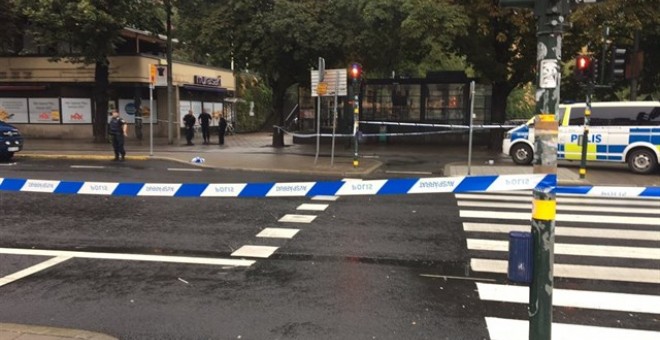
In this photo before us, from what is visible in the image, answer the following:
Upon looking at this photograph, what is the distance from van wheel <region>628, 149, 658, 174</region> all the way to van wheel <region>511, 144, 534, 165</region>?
305 cm

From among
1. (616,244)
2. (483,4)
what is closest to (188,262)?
(616,244)

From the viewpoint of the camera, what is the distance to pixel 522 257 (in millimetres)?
3725

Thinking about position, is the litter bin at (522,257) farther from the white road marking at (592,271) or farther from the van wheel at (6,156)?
the van wheel at (6,156)

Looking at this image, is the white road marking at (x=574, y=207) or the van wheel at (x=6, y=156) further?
the van wheel at (x=6, y=156)

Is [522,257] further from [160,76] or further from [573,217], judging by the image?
[160,76]

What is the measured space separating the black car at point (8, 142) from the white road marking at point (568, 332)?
18512 mm

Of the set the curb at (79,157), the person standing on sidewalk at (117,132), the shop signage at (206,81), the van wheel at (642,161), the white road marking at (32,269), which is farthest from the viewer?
the shop signage at (206,81)

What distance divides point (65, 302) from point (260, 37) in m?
19.0

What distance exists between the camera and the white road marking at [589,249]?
24.1ft

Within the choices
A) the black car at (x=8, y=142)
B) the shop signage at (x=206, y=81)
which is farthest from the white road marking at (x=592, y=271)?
the shop signage at (x=206, y=81)

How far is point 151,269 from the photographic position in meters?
6.62

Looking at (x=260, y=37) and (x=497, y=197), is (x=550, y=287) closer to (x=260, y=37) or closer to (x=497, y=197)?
(x=497, y=197)

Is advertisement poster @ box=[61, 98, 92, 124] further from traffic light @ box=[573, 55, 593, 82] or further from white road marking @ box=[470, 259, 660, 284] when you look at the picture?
white road marking @ box=[470, 259, 660, 284]

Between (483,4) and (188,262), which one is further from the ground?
(483,4)
